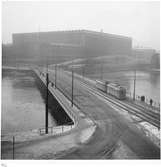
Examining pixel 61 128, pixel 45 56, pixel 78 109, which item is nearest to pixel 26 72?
pixel 45 56

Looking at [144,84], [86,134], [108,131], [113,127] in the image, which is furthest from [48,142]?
[144,84]

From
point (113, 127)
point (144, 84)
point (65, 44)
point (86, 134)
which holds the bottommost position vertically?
point (86, 134)

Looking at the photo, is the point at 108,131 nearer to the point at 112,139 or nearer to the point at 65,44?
the point at 112,139

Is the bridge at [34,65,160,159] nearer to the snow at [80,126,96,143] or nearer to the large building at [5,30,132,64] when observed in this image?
the snow at [80,126,96,143]

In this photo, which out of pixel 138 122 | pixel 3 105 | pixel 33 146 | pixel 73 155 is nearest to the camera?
pixel 73 155

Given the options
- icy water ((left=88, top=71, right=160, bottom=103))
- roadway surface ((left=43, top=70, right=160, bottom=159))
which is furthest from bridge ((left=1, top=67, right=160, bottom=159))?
icy water ((left=88, top=71, right=160, bottom=103))

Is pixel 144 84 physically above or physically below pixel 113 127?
above

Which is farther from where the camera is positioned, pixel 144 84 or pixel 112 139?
pixel 144 84

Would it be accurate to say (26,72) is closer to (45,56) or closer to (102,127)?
(45,56)

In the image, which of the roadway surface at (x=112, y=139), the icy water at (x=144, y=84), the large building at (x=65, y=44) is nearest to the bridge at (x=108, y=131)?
the roadway surface at (x=112, y=139)
